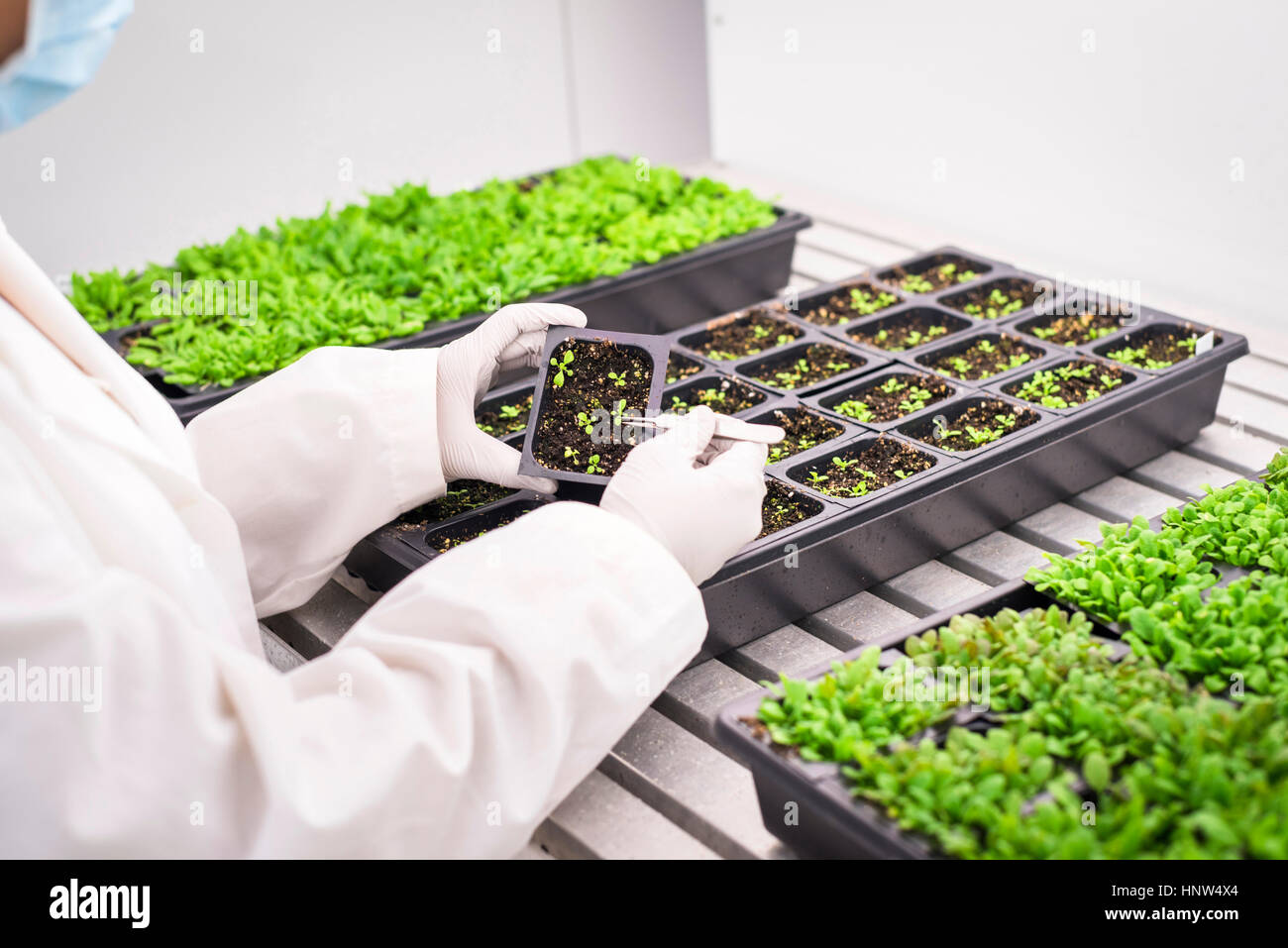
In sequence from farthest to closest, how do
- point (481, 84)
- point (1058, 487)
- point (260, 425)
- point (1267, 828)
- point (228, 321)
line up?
point (481, 84) → point (228, 321) → point (1058, 487) → point (260, 425) → point (1267, 828)

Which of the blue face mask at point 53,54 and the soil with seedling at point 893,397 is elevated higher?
the blue face mask at point 53,54

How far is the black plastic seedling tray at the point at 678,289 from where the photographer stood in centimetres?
239

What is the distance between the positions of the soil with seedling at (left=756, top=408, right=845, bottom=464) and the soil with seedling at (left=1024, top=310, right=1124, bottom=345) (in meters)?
0.53

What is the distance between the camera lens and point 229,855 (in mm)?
1039

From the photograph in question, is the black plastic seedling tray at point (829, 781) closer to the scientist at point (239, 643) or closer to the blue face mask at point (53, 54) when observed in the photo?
the scientist at point (239, 643)

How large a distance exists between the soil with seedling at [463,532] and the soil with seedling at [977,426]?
0.69 meters

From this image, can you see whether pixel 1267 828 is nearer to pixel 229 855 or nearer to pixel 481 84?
Answer: pixel 229 855

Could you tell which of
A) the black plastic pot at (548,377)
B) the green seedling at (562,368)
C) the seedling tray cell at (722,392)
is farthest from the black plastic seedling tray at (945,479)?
the green seedling at (562,368)

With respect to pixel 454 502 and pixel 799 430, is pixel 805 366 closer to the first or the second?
pixel 799 430

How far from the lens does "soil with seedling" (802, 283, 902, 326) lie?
2.39m

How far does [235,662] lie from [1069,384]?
5.02ft

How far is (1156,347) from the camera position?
215 centimetres
